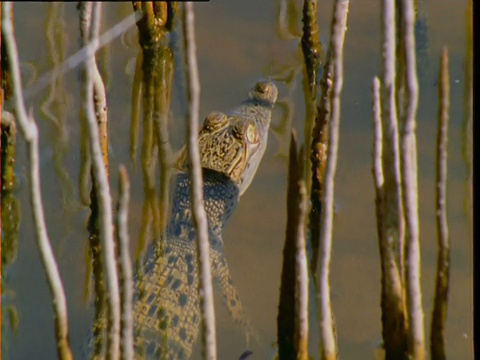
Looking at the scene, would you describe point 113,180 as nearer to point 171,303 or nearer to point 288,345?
point 171,303

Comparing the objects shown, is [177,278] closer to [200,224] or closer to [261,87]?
[261,87]

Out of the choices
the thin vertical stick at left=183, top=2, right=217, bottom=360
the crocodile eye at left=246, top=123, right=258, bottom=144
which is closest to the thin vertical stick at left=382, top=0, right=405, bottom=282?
the thin vertical stick at left=183, top=2, right=217, bottom=360

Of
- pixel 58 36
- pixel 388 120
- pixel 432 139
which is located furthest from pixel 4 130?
pixel 432 139

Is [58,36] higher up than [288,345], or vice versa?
[58,36]

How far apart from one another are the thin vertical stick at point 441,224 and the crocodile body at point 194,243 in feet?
4.14

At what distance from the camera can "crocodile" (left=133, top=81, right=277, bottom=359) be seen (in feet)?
8.04

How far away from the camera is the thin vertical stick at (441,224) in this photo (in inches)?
48.6

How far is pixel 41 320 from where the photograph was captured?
2.59m

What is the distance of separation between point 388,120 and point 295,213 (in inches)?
9.6

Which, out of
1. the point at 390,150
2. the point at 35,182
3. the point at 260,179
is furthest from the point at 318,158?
the point at 35,182

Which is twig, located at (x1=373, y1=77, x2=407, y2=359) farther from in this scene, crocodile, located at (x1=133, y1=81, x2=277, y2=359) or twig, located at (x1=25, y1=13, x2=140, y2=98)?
twig, located at (x1=25, y1=13, x2=140, y2=98)

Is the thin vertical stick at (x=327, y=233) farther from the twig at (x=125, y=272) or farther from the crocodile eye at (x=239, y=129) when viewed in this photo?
the crocodile eye at (x=239, y=129)

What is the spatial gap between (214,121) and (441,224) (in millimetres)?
1837

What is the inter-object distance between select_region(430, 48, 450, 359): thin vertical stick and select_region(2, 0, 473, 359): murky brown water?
1040 mm
